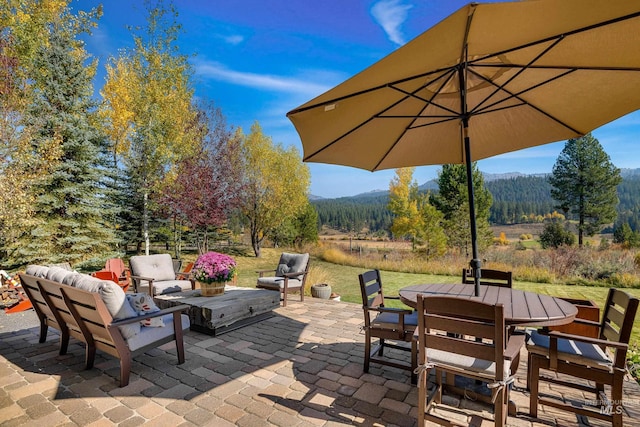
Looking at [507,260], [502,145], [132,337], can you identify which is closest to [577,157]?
[507,260]

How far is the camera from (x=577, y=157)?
2303 cm

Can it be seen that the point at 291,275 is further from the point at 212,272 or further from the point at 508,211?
the point at 508,211

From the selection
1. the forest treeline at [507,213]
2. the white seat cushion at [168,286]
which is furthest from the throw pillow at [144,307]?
the forest treeline at [507,213]

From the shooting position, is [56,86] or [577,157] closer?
[56,86]

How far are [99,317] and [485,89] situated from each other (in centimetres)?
389

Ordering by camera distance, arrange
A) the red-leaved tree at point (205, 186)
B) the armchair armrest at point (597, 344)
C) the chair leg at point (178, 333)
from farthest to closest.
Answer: the red-leaved tree at point (205, 186)
the chair leg at point (178, 333)
the armchair armrest at point (597, 344)

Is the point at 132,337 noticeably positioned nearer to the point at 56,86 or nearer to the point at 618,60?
the point at 618,60

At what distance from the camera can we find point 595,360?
2.17 meters

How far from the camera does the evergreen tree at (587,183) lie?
22.3 m

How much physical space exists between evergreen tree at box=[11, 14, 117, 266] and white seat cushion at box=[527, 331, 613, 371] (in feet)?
34.7

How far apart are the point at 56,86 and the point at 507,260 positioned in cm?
1546

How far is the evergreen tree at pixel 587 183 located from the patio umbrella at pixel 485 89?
24.8 metres

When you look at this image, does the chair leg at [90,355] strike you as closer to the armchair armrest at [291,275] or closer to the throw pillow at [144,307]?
the throw pillow at [144,307]

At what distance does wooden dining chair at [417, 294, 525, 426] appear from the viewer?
1798 millimetres
